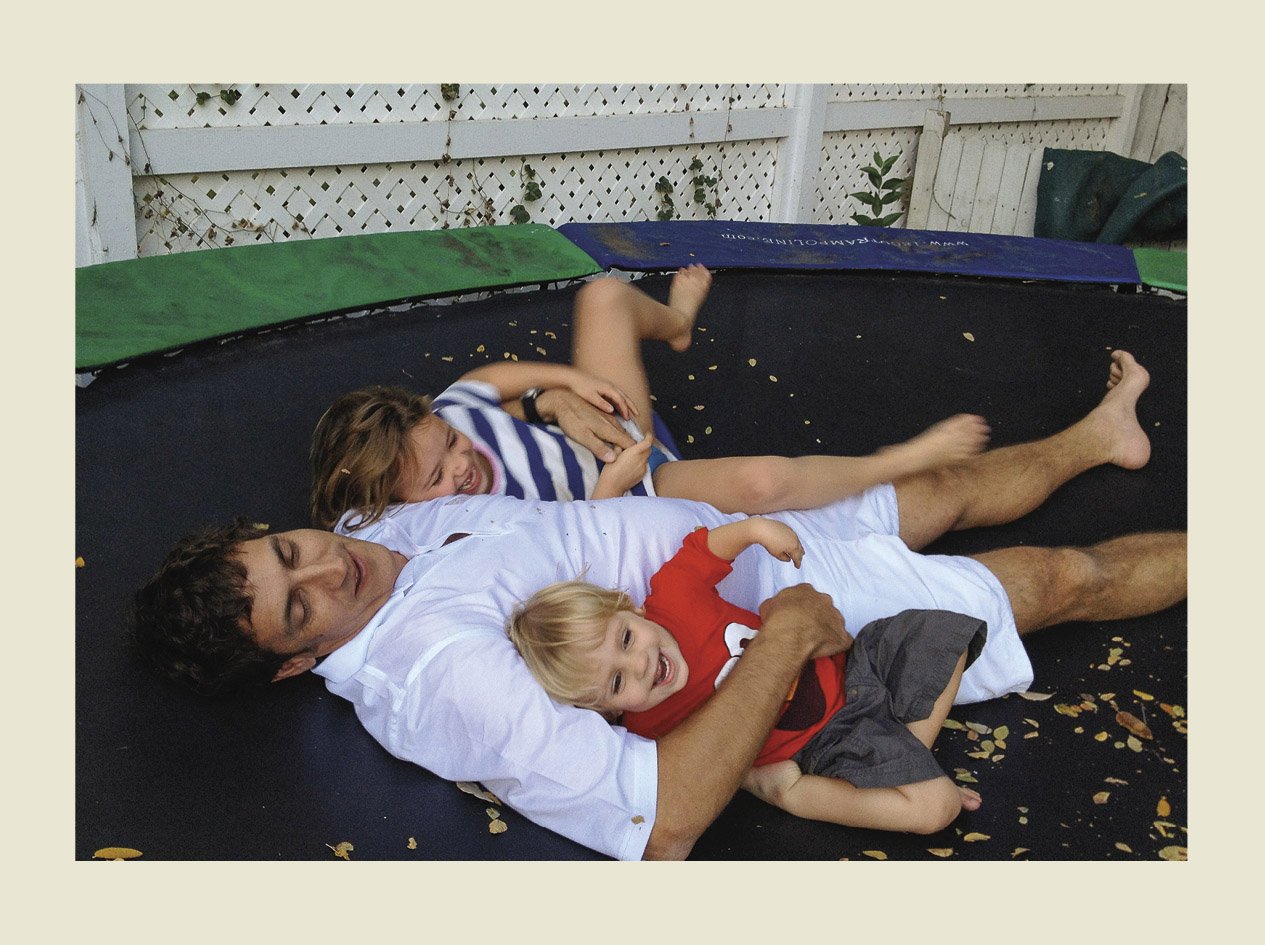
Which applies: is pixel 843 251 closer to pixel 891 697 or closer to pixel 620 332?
pixel 620 332

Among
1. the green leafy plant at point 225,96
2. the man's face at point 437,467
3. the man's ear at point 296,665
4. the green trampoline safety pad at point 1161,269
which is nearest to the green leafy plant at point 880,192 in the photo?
the green trampoline safety pad at point 1161,269

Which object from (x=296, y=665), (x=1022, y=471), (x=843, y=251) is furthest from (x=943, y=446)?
(x=843, y=251)

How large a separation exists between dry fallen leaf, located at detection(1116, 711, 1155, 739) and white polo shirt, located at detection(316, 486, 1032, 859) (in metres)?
0.14

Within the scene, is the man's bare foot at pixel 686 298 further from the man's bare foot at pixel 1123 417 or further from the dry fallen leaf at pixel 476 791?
the dry fallen leaf at pixel 476 791

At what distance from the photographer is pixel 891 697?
4.04ft

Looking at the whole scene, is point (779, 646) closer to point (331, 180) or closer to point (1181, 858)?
point (1181, 858)

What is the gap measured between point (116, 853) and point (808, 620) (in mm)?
803

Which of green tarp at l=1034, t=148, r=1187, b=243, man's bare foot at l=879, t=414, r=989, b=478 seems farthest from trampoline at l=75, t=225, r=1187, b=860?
green tarp at l=1034, t=148, r=1187, b=243

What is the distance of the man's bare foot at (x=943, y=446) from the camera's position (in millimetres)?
1527

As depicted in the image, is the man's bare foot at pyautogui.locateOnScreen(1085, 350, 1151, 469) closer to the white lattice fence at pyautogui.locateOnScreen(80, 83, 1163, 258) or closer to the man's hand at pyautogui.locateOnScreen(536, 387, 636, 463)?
the man's hand at pyautogui.locateOnScreen(536, 387, 636, 463)

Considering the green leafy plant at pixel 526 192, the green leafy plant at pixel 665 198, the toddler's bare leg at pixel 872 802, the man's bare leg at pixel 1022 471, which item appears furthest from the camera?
the green leafy plant at pixel 665 198

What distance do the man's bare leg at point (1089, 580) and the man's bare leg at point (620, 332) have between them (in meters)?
0.64

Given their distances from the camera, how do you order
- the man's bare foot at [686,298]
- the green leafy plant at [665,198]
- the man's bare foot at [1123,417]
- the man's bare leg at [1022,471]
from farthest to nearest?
the green leafy plant at [665,198]
the man's bare foot at [686,298]
the man's bare foot at [1123,417]
the man's bare leg at [1022,471]

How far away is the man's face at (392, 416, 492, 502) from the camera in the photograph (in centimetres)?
146
